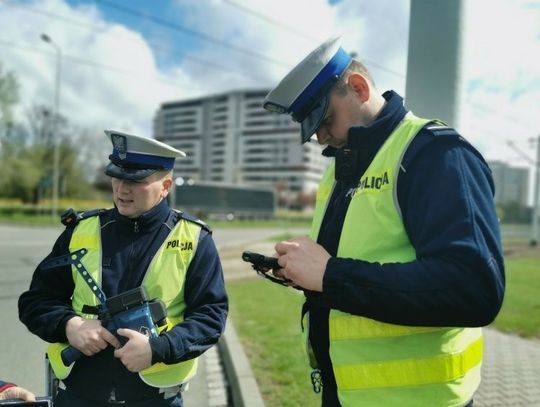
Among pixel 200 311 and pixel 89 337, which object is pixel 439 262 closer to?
pixel 200 311

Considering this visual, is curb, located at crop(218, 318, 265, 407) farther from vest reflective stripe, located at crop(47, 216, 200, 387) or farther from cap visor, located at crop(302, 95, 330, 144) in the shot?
cap visor, located at crop(302, 95, 330, 144)

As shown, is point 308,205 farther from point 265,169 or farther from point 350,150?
point 350,150

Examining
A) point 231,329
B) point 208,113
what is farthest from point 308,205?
point 231,329

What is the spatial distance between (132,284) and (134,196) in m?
0.39

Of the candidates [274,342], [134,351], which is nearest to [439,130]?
[134,351]

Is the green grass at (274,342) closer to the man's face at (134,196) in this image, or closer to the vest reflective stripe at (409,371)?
the man's face at (134,196)

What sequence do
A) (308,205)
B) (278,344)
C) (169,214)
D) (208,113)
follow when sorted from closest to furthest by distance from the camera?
(169,214)
(278,344)
(308,205)
(208,113)

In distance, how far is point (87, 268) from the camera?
2.13m

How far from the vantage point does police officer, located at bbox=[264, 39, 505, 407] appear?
1281 mm

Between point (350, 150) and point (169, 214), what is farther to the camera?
point (169, 214)

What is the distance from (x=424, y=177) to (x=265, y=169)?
114017 mm

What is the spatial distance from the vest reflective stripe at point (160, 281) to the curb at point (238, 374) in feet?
6.40

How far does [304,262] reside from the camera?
1.45 meters

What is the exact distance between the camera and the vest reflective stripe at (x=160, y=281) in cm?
212
